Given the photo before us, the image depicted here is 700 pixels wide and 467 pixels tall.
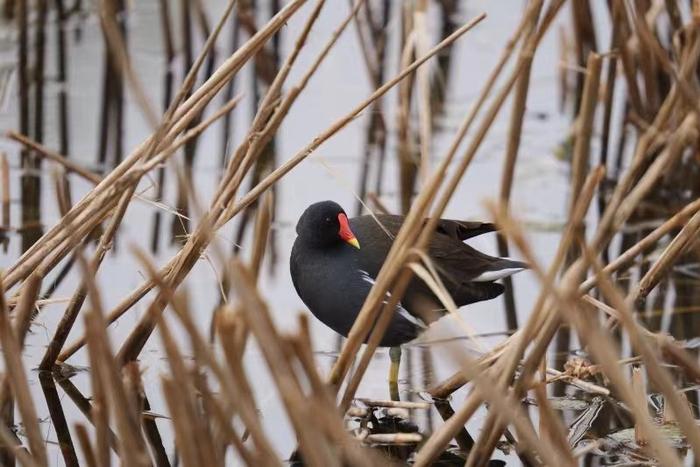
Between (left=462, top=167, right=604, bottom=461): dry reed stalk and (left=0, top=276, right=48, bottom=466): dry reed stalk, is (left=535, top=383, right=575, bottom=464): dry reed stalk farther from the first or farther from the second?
(left=0, top=276, right=48, bottom=466): dry reed stalk

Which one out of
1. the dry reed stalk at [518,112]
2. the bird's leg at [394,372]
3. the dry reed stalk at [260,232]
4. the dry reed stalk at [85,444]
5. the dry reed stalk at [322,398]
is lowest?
the bird's leg at [394,372]

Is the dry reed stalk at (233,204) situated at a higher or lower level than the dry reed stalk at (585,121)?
lower

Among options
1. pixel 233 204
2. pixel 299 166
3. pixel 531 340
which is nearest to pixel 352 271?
pixel 233 204

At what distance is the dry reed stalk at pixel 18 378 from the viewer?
1.97 meters

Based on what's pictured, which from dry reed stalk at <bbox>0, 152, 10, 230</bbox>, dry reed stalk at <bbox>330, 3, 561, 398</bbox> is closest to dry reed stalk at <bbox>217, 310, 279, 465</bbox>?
dry reed stalk at <bbox>330, 3, 561, 398</bbox>

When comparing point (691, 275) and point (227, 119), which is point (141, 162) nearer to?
point (691, 275)

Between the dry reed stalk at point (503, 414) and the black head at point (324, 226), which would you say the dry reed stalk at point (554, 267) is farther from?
the black head at point (324, 226)

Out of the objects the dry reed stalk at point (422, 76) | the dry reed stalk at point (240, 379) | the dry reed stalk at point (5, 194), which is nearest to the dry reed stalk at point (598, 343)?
the dry reed stalk at point (240, 379)

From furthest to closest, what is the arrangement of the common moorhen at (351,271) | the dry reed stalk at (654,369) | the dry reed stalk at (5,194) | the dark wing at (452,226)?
1. the dry reed stalk at (5,194)
2. the dark wing at (452,226)
3. the common moorhen at (351,271)
4. the dry reed stalk at (654,369)

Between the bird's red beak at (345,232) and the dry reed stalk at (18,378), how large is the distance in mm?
1298

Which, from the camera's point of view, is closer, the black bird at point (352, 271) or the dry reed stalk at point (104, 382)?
the dry reed stalk at point (104, 382)

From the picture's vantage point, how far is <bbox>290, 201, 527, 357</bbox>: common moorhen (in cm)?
317

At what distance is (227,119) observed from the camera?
531 centimetres

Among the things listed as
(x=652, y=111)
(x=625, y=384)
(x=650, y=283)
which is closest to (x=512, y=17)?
(x=652, y=111)
